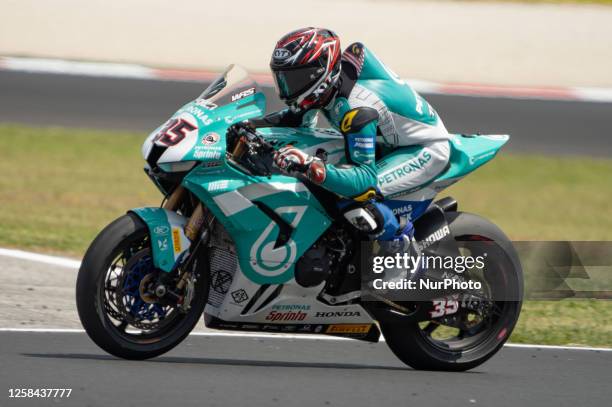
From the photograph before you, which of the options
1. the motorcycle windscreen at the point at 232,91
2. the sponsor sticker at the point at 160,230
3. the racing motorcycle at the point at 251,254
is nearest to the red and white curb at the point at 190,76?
the racing motorcycle at the point at 251,254

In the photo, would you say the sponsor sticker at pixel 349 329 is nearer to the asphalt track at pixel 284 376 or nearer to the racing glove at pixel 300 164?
the asphalt track at pixel 284 376

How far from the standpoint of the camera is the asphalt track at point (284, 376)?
5.79 meters

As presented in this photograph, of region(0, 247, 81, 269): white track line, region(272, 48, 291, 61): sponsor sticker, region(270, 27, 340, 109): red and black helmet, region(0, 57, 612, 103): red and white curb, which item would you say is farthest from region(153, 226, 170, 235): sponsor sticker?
region(0, 57, 612, 103): red and white curb

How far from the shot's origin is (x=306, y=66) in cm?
638

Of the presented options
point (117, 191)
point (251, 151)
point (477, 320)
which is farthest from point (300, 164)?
point (117, 191)

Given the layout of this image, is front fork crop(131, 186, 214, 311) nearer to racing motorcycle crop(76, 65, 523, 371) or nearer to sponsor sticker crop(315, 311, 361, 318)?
racing motorcycle crop(76, 65, 523, 371)

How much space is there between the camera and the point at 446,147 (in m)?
6.95

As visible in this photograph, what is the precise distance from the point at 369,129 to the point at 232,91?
74 centimetres

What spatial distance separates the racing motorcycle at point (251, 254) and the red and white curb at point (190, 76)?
968 centimetres

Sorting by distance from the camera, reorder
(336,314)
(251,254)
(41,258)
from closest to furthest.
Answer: (251,254), (336,314), (41,258)

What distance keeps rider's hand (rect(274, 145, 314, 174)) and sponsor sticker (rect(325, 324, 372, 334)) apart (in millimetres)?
944

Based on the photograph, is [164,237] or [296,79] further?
[296,79]

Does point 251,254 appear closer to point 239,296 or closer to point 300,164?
point 239,296

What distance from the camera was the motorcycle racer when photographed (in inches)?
251
